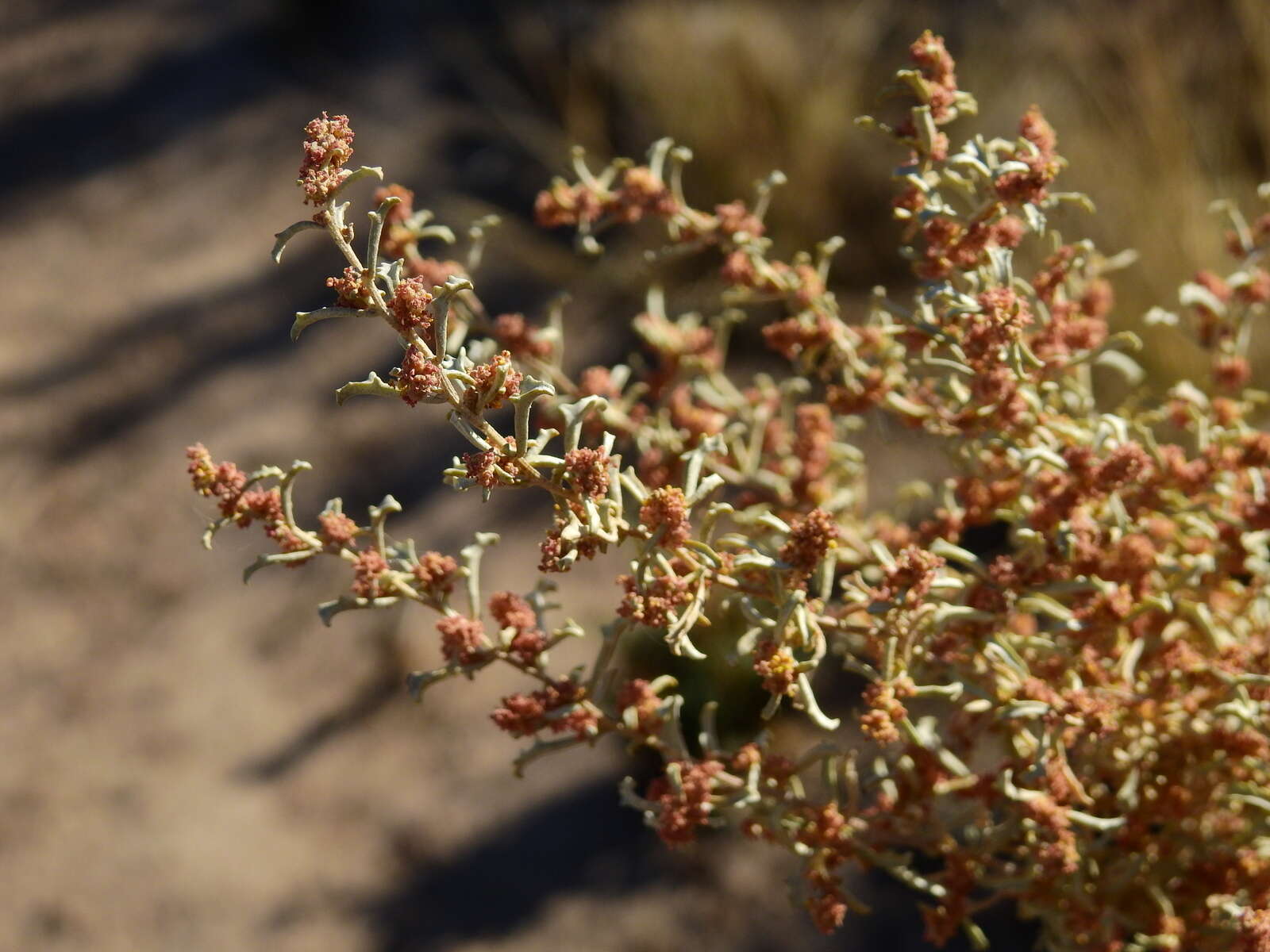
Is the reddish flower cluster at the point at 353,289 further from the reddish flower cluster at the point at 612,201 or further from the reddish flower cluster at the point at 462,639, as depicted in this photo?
the reddish flower cluster at the point at 612,201

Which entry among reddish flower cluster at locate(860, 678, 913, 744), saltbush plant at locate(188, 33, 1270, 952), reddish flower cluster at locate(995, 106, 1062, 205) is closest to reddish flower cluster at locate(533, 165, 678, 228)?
saltbush plant at locate(188, 33, 1270, 952)

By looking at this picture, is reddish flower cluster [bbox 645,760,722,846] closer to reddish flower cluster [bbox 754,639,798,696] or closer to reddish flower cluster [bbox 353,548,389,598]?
reddish flower cluster [bbox 754,639,798,696]

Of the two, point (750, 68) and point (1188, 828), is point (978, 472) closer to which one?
point (1188, 828)

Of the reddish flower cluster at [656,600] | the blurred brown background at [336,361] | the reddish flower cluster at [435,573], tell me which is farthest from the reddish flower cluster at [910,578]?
the blurred brown background at [336,361]

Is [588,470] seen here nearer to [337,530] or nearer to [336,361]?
[337,530]

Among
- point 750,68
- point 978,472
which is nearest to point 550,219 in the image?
point 978,472

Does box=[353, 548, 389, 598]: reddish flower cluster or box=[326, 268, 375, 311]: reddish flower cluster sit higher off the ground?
box=[326, 268, 375, 311]: reddish flower cluster
